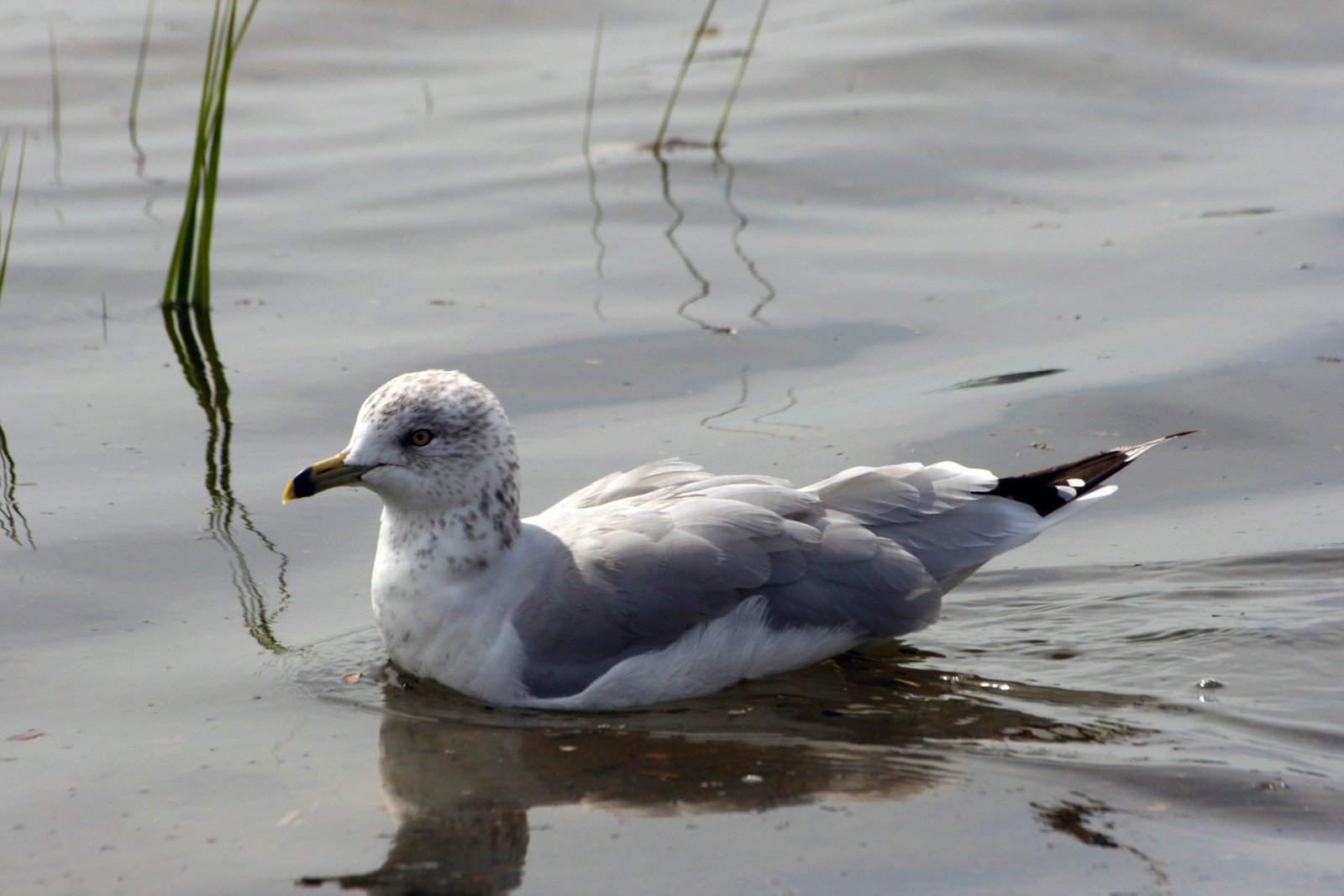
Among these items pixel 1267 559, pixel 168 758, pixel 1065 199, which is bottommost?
pixel 168 758

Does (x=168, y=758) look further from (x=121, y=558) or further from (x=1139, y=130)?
(x=1139, y=130)

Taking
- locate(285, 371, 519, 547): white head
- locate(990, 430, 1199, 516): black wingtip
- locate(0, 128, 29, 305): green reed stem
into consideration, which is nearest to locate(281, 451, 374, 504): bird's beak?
locate(285, 371, 519, 547): white head

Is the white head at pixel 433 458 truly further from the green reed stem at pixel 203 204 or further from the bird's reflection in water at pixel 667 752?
the green reed stem at pixel 203 204

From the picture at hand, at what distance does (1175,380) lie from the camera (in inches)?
327

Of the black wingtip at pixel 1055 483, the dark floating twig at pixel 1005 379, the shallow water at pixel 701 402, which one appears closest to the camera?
the shallow water at pixel 701 402

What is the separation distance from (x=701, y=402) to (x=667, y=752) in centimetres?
324

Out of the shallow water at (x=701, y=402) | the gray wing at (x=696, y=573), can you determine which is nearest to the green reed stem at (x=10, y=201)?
the shallow water at (x=701, y=402)

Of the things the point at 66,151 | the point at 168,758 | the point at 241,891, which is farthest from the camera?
the point at 66,151

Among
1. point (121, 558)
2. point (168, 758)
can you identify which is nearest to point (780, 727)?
point (168, 758)

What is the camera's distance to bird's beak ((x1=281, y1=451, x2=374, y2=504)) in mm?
5605

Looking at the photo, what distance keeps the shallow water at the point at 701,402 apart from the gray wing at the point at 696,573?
236 millimetres

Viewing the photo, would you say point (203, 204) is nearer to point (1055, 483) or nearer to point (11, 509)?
point (11, 509)

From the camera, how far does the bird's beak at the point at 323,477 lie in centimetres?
561

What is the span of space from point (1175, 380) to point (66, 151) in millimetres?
8454
